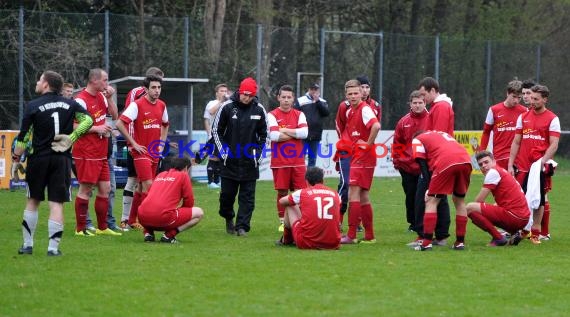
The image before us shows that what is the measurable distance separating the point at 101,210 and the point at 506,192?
4783 millimetres

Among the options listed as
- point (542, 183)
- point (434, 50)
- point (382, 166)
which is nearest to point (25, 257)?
point (542, 183)

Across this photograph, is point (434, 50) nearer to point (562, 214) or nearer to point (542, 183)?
point (562, 214)

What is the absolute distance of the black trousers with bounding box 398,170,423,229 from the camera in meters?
13.2

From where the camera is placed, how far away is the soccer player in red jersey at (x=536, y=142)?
12.6 metres

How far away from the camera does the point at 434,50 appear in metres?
29.9

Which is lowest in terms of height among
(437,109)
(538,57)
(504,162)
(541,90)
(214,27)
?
(504,162)

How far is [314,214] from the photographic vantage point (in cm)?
1112

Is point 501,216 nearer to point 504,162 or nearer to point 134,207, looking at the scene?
point 504,162

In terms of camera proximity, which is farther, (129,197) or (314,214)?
(129,197)

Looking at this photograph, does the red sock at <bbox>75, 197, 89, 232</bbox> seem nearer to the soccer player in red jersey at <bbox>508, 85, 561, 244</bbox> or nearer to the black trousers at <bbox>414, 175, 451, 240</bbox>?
the black trousers at <bbox>414, 175, 451, 240</bbox>

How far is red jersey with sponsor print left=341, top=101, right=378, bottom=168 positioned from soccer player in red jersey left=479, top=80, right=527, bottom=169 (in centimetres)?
189

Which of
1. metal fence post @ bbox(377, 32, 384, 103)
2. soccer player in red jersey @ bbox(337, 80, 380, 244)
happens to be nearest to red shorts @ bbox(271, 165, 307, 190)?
soccer player in red jersey @ bbox(337, 80, 380, 244)

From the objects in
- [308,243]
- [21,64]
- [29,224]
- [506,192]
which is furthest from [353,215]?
[21,64]

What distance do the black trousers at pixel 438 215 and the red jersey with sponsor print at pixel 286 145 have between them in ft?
5.98
